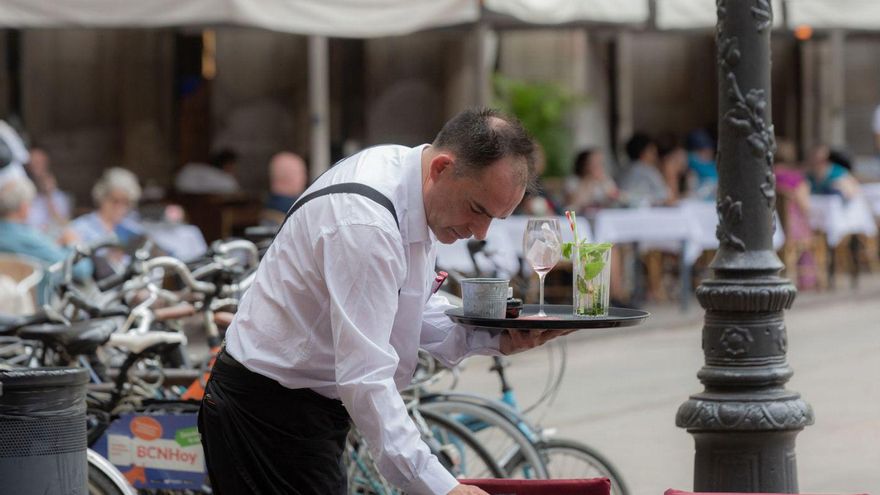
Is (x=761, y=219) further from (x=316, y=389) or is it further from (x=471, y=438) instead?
(x=316, y=389)

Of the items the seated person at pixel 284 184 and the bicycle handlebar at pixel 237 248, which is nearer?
the bicycle handlebar at pixel 237 248

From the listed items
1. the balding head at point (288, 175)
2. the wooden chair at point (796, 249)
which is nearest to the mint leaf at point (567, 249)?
the balding head at point (288, 175)

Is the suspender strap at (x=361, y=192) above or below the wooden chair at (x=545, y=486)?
above

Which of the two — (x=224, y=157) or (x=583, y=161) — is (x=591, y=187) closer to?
(x=583, y=161)

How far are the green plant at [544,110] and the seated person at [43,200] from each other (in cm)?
546

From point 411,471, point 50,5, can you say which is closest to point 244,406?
point 411,471

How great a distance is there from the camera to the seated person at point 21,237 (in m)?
8.80

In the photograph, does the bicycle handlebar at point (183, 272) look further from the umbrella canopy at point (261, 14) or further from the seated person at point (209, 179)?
the seated person at point (209, 179)

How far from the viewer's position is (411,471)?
3.11 metres

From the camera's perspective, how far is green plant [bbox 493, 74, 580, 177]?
658 inches

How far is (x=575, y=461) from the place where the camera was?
5.79 metres

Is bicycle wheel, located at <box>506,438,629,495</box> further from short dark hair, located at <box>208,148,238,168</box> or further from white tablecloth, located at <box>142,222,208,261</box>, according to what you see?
short dark hair, located at <box>208,148,238,168</box>

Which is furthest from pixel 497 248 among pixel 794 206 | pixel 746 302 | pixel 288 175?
pixel 746 302

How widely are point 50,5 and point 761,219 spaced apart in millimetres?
6598
